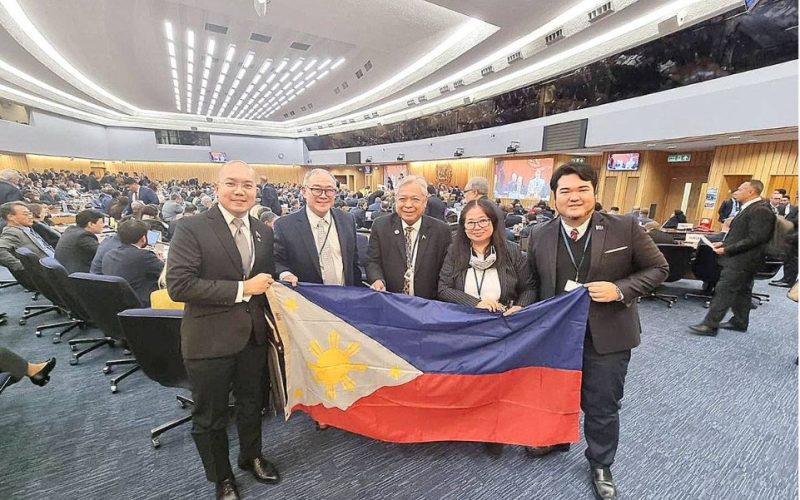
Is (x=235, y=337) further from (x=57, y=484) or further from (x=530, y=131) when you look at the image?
(x=530, y=131)

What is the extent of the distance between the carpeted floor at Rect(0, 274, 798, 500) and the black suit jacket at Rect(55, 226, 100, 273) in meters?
1.17

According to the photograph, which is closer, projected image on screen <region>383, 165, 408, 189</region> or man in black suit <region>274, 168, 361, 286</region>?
man in black suit <region>274, 168, 361, 286</region>

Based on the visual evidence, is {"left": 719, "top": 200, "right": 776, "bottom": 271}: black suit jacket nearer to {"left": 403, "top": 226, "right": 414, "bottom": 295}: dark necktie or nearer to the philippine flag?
the philippine flag

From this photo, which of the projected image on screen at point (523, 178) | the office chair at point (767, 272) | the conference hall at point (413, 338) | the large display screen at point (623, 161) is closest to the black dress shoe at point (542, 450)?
the conference hall at point (413, 338)

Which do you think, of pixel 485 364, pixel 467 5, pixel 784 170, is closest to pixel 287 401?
pixel 485 364

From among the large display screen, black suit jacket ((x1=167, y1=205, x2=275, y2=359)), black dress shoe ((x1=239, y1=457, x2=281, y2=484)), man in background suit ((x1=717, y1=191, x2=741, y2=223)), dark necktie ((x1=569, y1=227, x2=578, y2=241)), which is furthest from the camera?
the large display screen

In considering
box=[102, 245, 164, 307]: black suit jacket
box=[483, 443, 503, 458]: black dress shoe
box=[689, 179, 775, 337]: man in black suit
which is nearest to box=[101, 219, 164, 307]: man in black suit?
box=[102, 245, 164, 307]: black suit jacket

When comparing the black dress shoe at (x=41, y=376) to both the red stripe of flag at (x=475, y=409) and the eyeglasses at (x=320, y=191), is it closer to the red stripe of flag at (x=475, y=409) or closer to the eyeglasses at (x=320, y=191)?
the red stripe of flag at (x=475, y=409)

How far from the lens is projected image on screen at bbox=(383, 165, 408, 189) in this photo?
20.9 m

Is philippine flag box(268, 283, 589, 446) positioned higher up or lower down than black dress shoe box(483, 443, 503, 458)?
higher up

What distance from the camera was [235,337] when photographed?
164cm

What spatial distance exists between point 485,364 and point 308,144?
28.9 meters

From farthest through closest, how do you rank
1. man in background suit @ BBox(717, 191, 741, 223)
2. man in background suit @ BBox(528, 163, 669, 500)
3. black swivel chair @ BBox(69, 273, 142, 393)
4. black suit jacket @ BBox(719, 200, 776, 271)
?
man in background suit @ BBox(717, 191, 741, 223) < black suit jacket @ BBox(719, 200, 776, 271) < black swivel chair @ BBox(69, 273, 142, 393) < man in background suit @ BBox(528, 163, 669, 500)

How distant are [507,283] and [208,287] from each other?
5.43ft
